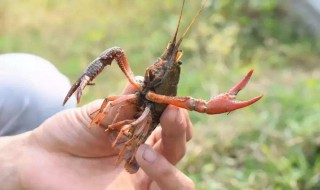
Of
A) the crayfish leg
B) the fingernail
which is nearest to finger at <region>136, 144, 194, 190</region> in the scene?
the fingernail

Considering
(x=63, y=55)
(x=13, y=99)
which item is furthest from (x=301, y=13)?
(x=13, y=99)

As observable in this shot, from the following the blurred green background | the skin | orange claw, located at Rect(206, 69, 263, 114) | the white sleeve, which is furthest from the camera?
the blurred green background

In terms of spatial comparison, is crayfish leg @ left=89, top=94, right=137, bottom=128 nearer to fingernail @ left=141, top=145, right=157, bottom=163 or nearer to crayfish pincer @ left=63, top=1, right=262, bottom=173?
crayfish pincer @ left=63, top=1, right=262, bottom=173

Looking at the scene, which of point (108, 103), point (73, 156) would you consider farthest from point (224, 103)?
point (73, 156)

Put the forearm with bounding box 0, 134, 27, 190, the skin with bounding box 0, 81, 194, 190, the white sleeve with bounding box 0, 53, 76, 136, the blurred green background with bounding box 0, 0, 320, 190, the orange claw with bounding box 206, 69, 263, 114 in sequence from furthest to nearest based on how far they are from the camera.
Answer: the blurred green background with bounding box 0, 0, 320, 190, the white sleeve with bounding box 0, 53, 76, 136, the forearm with bounding box 0, 134, 27, 190, the skin with bounding box 0, 81, 194, 190, the orange claw with bounding box 206, 69, 263, 114

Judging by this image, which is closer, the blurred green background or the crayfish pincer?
the crayfish pincer

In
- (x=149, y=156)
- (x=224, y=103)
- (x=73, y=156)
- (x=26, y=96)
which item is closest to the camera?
(x=224, y=103)

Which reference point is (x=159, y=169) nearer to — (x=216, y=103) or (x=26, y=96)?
(x=216, y=103)
